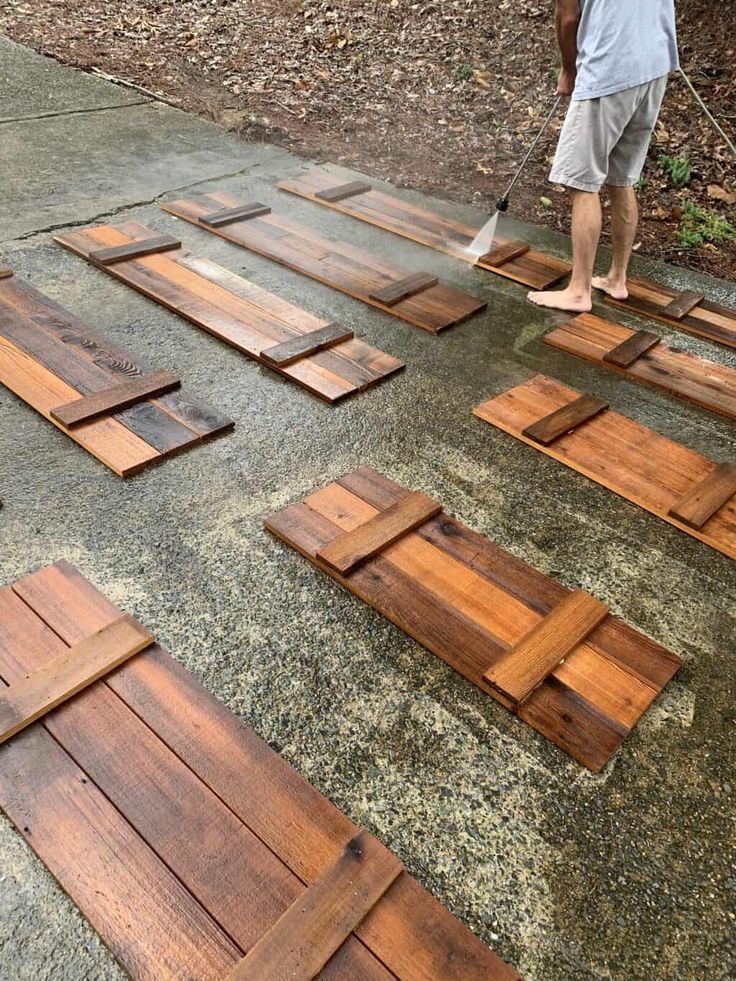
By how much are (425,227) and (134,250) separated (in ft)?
6.21

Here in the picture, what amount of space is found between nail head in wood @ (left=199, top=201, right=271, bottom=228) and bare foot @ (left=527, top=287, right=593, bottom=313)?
1.91 meters

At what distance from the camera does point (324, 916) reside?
4.75 feet

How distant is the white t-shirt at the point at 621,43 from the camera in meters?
3.24

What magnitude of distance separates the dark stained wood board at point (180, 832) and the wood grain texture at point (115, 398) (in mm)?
1030

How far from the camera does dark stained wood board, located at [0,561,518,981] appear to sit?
1.41 meters

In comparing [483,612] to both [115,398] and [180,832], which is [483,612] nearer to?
[180,832]

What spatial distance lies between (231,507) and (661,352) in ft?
7.99

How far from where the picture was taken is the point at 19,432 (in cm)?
267

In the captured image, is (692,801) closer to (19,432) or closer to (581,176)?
(19,432)

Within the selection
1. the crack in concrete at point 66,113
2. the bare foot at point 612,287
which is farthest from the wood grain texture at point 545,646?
the crack in concrete at point 66,113

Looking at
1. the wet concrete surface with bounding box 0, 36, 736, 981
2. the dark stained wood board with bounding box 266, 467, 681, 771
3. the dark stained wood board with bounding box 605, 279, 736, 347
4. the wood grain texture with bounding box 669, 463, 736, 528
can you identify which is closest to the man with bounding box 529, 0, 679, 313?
the dark stained wood board with bounding box 605, 279, 736, 347

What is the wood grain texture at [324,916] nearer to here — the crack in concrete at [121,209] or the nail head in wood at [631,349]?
the nail head in wood at [631,349]

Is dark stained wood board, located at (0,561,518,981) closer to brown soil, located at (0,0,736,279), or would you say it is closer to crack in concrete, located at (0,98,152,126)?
brown soil, located at (0,0,736,279)

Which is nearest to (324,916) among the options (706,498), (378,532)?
(378,532)
